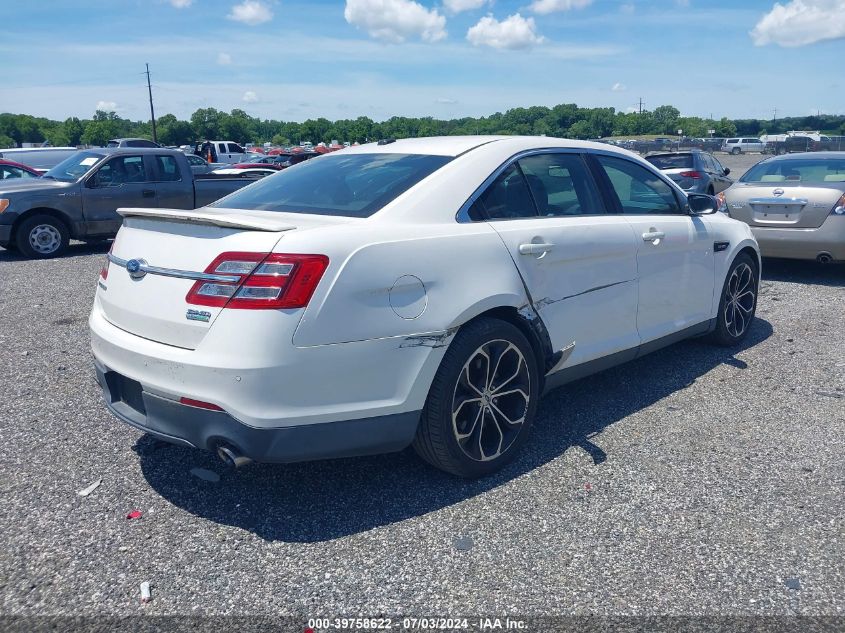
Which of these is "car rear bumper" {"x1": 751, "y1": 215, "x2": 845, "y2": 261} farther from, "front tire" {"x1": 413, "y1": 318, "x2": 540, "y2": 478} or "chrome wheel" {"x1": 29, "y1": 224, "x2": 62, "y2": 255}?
"chrome wheel" {"x1": 29, "y1": 224, "x2": 62, "y2": 255}

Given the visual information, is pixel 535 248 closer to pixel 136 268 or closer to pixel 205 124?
pixel 136 268

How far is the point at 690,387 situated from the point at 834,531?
1.89 meters

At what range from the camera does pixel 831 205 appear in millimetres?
7910

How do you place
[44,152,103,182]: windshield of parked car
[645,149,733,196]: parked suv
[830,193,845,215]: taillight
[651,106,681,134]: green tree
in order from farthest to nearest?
[651,106,681,134]: green tree, [645,149,733,196]: parked suv, [44,152,103,182]: windshield of parked car, [830,193,845,215]: taillight

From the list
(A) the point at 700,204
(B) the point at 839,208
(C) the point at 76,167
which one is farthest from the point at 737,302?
(C) the point at 76,167

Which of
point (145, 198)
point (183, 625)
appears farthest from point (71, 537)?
point (145, 198)

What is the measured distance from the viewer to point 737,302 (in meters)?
5.84

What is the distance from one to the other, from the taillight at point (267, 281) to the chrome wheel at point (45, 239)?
31.5 feet

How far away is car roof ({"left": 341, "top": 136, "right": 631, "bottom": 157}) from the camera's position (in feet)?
13.4

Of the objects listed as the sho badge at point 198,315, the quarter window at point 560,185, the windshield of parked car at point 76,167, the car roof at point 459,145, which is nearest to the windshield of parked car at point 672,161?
the windshield of parked car at point 76,167

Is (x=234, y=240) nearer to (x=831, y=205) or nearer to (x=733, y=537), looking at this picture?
(x=733, y=537)

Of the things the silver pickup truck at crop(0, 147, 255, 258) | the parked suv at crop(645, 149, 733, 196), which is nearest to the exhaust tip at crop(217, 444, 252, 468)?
the silver pickup truck at crop(0, 147, 255, 258)

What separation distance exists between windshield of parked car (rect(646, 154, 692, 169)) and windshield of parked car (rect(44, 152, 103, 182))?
11.7 meters

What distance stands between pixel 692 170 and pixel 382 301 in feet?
50.7
